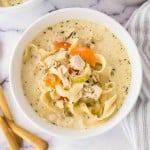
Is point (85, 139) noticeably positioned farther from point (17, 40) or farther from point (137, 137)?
point (17, 40)

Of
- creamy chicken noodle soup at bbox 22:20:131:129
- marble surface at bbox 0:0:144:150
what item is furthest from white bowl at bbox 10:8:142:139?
marble surface at bbox 0:0:144:150

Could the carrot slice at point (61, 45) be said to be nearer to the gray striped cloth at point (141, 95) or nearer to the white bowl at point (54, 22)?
the white bowl at point (54, 22)

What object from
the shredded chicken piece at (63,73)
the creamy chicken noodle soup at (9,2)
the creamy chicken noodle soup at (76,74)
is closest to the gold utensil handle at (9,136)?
the creamy chicken noodle soup at (76,74)

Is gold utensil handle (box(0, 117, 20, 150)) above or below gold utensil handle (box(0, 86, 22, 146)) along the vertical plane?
below

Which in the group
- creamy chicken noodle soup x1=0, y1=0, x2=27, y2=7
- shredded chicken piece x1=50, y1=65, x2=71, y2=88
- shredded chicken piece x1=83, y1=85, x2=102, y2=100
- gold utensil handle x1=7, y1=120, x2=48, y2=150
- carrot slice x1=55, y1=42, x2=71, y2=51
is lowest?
gold utensil handle x1=7, y1=120, x2=48, y2=150

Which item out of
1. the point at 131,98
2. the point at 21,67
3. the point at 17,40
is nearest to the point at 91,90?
the point at 131,98

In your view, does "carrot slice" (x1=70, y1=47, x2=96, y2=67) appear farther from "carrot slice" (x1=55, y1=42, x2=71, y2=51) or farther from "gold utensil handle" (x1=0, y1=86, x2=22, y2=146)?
"gold utensil handle" (x1=0, y1=86, x2=22, y2=146)
